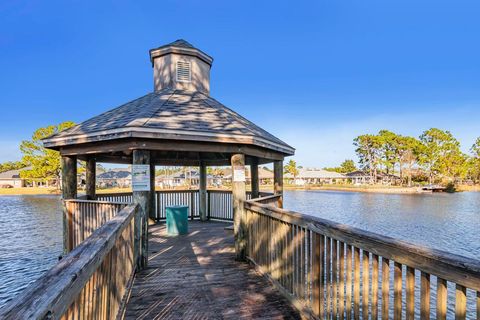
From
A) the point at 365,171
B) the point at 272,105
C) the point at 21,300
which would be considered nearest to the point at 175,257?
the point at 21,300

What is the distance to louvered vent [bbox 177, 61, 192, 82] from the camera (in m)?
9.84

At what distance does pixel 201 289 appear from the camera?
4391 millimetres

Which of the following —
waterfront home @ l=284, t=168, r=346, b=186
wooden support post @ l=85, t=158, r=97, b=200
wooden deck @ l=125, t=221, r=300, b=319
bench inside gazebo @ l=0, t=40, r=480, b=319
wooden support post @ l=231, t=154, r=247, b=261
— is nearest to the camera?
bench inside gazebo @ l=0, t=40, r=480, b=319

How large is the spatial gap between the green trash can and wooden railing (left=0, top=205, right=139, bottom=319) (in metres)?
→ 5.36

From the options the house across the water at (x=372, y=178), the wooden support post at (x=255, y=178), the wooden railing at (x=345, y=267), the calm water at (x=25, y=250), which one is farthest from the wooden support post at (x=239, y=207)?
the house across the water at (x=372, y=178)

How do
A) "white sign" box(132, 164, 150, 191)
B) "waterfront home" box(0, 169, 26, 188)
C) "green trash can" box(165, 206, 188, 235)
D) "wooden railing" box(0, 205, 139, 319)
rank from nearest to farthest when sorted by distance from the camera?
"wooden railing" box(0, 205, 139, 319) → "white sign" box(132, 164, 150, 191) → "green trash can" box(165, 206, 188, 235) → "waterfront home" box(0, 169, 26, 188)

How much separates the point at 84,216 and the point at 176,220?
9.41ft

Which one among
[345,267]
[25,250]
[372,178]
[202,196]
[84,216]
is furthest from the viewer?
[372,178]

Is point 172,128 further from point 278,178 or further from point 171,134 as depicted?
point 278,178

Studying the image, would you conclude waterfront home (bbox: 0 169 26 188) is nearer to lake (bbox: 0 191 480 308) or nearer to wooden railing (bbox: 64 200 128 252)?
lake (bbox: 0 191 480 308)

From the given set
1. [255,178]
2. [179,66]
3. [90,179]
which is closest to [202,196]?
[255,178]

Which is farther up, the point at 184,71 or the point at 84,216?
the point at 184,71

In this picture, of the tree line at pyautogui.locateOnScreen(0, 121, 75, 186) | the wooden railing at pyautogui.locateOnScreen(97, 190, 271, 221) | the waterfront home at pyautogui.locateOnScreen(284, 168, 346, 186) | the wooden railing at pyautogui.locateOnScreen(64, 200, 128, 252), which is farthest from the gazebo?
the waterfront home at pyautogui.locateOnScreen(284, 168, 346, 186)

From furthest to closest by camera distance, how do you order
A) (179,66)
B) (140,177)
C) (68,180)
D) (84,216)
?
(179,66) < (68,180) < (84,216) < (140,177)
